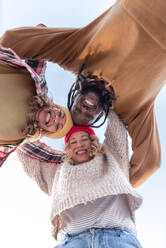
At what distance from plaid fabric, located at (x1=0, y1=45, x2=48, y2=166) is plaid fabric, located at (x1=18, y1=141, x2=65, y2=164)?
13 centimetres

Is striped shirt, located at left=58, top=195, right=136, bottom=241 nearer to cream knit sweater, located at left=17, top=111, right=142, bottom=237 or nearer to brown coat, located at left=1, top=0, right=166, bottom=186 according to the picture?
cream knit sweater, located at left=17, top=111, right=142, bottom=237

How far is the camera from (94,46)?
3.59 ft

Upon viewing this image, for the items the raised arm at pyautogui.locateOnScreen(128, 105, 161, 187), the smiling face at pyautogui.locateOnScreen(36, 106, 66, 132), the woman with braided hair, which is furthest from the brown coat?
the smiling face at pyautogui.locateOnScreen(36, 106, 66, 132)

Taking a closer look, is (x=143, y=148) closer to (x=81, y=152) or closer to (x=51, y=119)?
(x=81, y=152)

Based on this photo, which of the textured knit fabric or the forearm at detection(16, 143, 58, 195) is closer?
the textured knit fabric

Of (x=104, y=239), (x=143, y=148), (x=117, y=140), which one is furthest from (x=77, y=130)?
(x=104, y=239)

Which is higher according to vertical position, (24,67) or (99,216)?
(24,67)

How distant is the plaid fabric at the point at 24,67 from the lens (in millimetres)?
1021

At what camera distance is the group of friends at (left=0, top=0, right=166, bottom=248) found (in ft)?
3.22

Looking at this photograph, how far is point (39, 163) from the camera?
1226mm

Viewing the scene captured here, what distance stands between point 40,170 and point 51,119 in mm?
255

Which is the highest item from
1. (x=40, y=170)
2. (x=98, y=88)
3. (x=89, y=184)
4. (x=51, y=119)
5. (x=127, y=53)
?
(x=127, y=53)

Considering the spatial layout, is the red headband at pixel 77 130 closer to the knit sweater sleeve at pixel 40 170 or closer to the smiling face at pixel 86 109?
the smiling face at pixel 86 109

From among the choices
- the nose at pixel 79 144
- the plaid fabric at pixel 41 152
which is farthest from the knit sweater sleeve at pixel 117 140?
the plaid fabric at pixel 41 152
